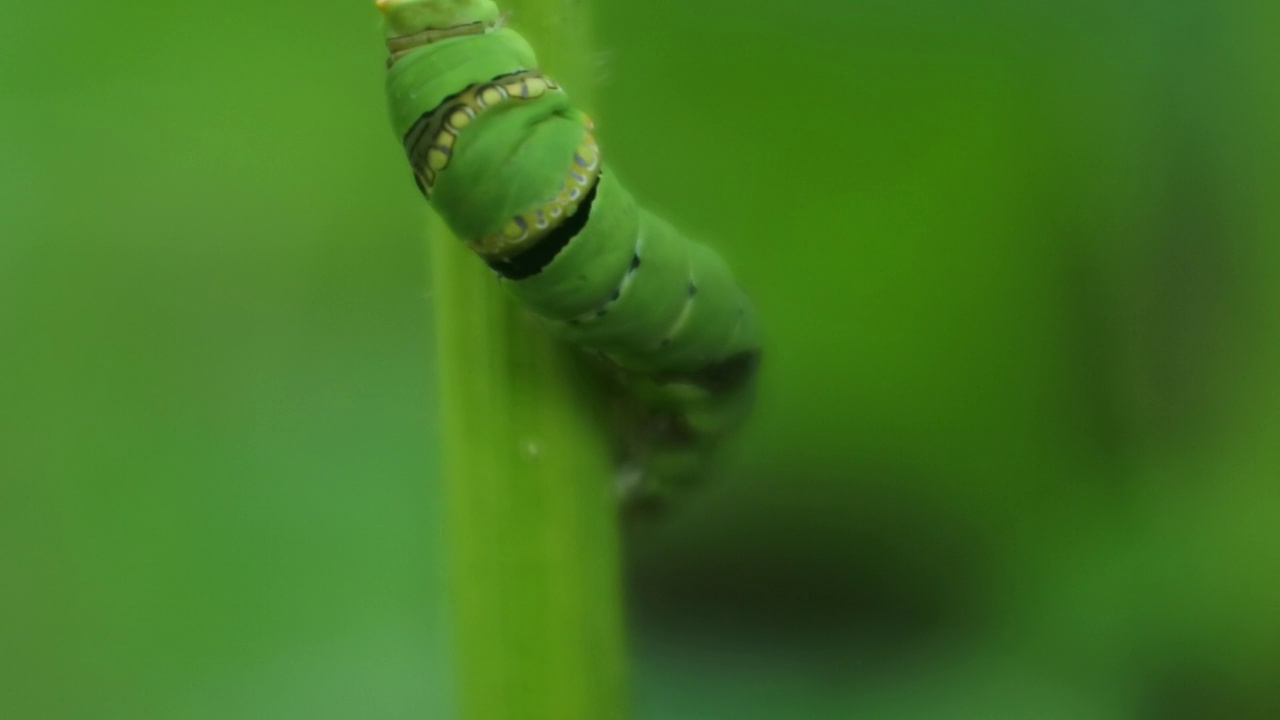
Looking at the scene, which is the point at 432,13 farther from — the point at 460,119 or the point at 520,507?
the point at 520,507

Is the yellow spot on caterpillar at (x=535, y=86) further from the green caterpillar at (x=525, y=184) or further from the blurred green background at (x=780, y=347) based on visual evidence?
the blurred green background at (x=780, y=347)

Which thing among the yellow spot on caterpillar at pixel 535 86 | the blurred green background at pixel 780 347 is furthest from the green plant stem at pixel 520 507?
the blurred green background at pixel 780 347

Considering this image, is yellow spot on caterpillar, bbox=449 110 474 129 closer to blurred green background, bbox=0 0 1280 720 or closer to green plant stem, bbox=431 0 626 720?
green plant stem, bbox=431 0 626 720

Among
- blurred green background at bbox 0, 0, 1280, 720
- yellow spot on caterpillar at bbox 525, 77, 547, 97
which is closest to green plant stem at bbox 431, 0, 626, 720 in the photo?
yellow spot on caterpillar at bbox 525, 77, 547, 97

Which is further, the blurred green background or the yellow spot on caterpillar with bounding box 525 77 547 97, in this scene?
the blurred green background

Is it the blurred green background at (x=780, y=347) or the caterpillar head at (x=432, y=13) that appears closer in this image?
the caterpillar head at (x=432, y=13)

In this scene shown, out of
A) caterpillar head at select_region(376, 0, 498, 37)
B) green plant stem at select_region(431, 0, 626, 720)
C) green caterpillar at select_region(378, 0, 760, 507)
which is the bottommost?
green plant stem at select_region(431, 0, 626, 720)

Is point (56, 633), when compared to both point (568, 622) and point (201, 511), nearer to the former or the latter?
point (201, 511)
